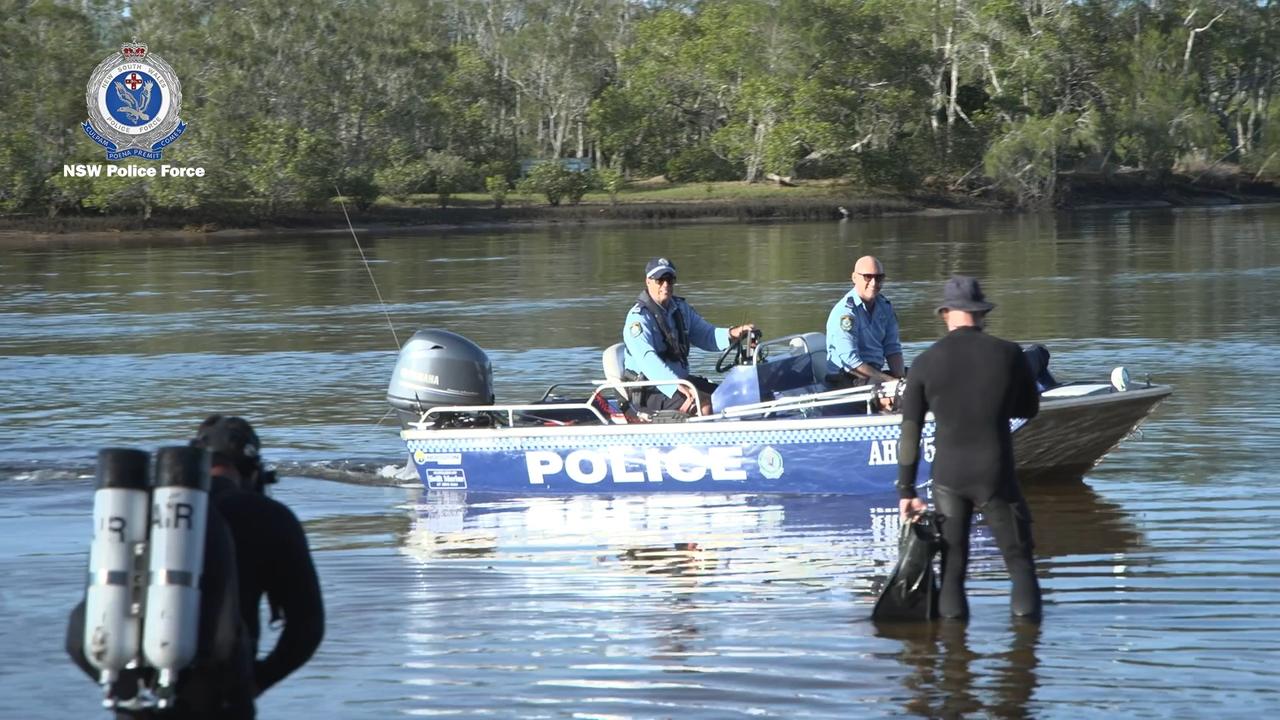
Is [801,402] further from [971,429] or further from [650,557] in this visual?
[971,429]

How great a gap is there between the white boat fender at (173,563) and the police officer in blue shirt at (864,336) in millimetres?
7660

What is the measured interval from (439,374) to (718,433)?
2.18 m

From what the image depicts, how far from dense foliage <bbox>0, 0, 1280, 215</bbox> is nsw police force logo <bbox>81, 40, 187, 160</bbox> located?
2.28 m

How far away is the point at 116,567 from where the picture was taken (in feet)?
12.1

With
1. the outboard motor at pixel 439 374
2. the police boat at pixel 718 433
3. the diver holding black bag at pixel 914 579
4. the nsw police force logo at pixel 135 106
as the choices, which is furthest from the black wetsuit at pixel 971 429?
the nsw police force logo at pixel 135 106

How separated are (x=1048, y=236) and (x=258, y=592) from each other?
47.2 metres

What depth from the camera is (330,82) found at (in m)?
71.2


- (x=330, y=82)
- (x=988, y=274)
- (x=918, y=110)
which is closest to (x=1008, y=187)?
(x=918, y=110)

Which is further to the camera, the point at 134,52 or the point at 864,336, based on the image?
the point at 134,52

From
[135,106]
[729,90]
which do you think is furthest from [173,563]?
[729,90]

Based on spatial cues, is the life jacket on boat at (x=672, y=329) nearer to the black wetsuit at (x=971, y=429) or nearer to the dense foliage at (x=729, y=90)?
the black wetsuit at (x=971, y=429)

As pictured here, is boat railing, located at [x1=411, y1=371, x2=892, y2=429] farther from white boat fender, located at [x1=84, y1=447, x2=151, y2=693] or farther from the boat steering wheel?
white boat fender, located at [x1=84, y1=447, x2=151, y2=693]

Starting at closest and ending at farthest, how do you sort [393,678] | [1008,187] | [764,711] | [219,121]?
[764,711] < [393,678] < [219,121] < [1008,187]

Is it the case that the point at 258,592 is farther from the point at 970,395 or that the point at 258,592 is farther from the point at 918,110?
the point at 918,110
